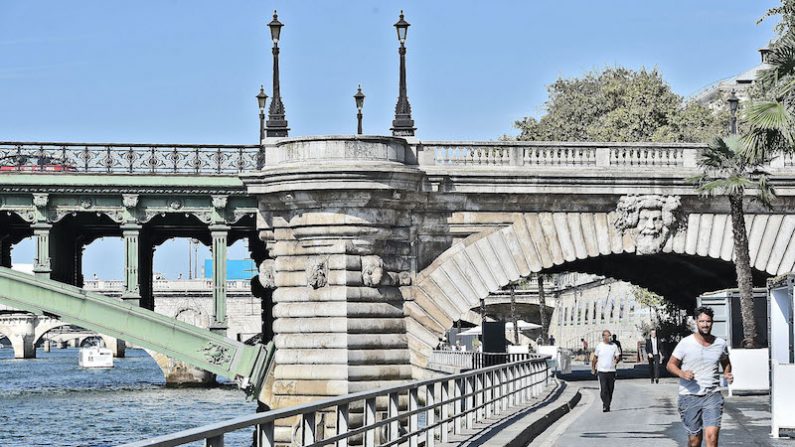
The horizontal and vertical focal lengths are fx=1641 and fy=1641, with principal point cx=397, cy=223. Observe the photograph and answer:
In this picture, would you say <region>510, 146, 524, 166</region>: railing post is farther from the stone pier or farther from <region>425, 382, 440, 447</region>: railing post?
<region>425, 382, 440, 447</region>: railing post

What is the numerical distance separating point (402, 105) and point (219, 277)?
23.3 feet

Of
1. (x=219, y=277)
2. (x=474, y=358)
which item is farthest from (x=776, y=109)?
(x=219, y=277)

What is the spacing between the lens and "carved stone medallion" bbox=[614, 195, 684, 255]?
4316 cm

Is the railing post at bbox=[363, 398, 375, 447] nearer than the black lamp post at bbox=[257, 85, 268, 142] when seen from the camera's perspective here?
Yes

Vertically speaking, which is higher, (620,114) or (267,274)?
(620,114)

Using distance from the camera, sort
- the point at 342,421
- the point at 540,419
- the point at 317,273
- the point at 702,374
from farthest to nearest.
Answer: the point at 317,273
the point at 540,419
the point at 702,374
the point at 342,421

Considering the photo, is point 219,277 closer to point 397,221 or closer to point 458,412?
point 397,221

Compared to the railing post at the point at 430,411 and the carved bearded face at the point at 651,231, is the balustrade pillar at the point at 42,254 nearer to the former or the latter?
the carved bearded face at the point at 651,231

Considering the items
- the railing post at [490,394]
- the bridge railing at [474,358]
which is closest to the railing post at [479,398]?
the railing post at [490,394]

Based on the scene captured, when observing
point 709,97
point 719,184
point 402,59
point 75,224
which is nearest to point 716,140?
point 719,184

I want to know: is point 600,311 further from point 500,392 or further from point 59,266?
point 500,392

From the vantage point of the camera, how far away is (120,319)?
45062 mm

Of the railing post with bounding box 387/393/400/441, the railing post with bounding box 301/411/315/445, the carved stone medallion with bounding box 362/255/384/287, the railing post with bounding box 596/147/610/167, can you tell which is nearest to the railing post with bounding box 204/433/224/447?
the railing post with bounding box 301/411/315/445

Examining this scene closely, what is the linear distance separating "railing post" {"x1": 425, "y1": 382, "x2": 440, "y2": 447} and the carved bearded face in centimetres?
2011
